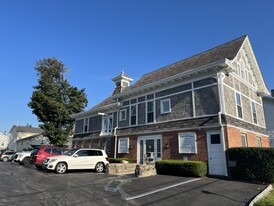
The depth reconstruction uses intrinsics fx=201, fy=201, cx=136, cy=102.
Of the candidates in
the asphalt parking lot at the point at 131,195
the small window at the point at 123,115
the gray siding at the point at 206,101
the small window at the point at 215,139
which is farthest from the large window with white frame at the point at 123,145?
the asphalt parking lot at the point at 131,195

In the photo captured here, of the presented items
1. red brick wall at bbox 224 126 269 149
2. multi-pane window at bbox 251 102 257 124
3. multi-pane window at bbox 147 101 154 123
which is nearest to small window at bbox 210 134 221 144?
red brick wall at bbox 224 126 269 149

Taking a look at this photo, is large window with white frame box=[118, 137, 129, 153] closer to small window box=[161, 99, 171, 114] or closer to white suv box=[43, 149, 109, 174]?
white suv box=[43, 149, 109, 174]

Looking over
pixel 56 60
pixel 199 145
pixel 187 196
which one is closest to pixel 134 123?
pixel 199 145

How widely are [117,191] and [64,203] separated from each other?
254 centimetres

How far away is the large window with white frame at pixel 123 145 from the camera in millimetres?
19639

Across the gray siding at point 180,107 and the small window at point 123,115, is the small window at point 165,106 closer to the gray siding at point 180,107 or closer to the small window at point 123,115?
the gray siding at point 180,107

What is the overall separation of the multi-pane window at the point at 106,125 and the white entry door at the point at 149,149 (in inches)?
224

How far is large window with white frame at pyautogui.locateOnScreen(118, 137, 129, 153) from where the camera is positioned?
19.6 metres

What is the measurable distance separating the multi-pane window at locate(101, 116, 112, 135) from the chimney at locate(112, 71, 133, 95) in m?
4.34

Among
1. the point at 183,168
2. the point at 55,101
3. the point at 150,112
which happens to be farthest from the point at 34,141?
the point at 183,168

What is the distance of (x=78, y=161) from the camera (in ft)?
46.6

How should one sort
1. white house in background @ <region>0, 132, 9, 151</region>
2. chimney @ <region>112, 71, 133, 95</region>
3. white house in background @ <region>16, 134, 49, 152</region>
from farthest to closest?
white house in background @ <region>0, 132, 9, 151</region>
white house in background @ <region>16, 134, 49, 152</region>
chimney @ <region>112, 71, 133, 95</region>

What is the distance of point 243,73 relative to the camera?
17594 mm

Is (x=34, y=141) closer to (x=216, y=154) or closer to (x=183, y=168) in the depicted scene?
(x=183, y=168)
